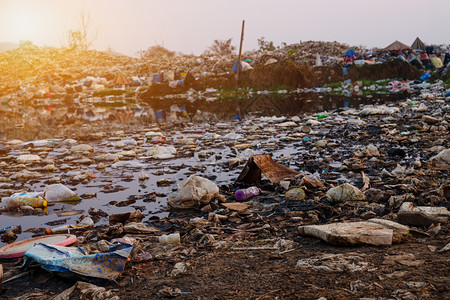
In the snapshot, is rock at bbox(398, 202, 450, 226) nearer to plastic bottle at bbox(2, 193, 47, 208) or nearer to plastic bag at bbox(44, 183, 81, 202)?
plastic bag at bbox(44, 183, 81, 202)

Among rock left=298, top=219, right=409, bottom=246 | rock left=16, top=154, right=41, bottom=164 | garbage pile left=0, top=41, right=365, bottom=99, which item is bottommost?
rock left=16, top=154, right=41, bottom=164

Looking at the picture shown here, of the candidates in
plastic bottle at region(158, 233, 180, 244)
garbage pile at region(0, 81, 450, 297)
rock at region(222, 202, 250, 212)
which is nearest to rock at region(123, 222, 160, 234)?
garbage pile at region(0, 81, 450, 297)

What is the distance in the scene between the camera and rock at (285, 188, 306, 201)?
2669 mm

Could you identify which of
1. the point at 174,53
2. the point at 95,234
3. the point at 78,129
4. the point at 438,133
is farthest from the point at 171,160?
the point at 174,53

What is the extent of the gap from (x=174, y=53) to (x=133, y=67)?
8.35 m

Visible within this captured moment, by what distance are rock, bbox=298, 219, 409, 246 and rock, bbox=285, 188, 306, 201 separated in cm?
82

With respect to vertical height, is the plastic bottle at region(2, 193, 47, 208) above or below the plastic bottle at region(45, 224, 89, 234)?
above

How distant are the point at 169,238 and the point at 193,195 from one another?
616 millimetres

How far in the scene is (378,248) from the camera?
1625 millimetres

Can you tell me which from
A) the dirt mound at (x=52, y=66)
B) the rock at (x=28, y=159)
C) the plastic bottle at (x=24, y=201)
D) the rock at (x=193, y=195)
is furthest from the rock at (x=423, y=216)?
the dirt mound at (x=52, y=66)

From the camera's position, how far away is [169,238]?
2.08 meters

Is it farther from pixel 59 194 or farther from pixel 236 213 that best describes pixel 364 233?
pixel 59 194

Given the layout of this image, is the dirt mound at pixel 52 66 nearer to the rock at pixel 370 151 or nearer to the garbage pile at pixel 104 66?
the garbage pile at pixel 104 66

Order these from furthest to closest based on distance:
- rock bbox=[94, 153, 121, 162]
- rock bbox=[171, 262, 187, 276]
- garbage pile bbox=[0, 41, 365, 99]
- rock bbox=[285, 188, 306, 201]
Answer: garbage pile bbox=[0, 41, 365, 99]
rock bbox=[94, 153, 121, 162]
rock bbox=[285, 188, 306, 201]
rock bbox=[171, 262, 187, 276]
